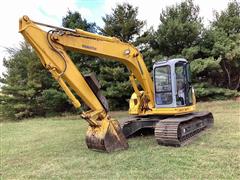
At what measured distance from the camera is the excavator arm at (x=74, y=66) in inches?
249

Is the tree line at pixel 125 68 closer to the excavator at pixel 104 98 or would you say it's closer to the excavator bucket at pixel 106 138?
the excavator at pixel 104 98

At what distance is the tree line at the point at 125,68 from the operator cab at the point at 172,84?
8.88 metres

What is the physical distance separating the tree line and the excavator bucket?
1014cm

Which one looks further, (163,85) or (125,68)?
(125,68)

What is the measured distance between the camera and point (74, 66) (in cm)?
675

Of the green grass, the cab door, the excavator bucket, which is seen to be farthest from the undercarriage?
the excavator bucket

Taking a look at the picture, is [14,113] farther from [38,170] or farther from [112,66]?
[38,170]

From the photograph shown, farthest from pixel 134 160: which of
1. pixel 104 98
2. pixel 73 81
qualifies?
pixel 73 81

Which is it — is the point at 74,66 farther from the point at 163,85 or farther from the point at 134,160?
the point at 163,85

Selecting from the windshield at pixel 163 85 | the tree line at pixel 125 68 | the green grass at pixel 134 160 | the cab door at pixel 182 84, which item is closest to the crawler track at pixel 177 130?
the green grass at pixel 134 160

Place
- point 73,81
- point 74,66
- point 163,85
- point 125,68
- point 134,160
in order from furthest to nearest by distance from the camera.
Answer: point 125,68 → point 163,85 → point 74,66 → point 73,81 → point 134,160

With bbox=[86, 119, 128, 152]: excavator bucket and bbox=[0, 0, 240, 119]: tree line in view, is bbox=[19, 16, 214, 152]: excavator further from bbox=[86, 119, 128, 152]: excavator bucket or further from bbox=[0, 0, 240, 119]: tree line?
bbox=[0, 0, 240, 119]: tree line

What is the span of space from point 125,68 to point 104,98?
10.8 meters

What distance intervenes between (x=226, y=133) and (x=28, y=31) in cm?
550
